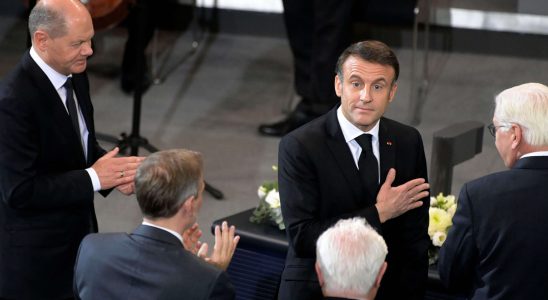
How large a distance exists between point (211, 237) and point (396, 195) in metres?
2.30

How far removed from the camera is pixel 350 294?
3.00 metres

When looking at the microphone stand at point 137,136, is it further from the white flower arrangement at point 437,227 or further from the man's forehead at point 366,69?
the man's forehead at point 366,69

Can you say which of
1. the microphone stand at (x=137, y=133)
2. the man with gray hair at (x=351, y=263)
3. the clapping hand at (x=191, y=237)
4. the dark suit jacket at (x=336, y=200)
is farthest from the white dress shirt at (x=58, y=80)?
A: the microphone stand at (x=137, y=133)

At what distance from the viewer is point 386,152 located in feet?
12.3

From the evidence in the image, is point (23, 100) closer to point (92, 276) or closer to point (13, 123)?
point (13, 123)

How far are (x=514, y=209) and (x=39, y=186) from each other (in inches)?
63.5

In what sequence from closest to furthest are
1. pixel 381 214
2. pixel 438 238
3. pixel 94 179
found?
pixel 381 214 → pixel 94 179 → pixel 438 238

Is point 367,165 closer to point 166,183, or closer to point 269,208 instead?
point 166,183

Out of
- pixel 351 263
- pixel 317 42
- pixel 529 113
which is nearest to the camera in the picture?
pixel 351 263

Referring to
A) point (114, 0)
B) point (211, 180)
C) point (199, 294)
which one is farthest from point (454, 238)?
point (114, 0)

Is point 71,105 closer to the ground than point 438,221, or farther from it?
farther from it

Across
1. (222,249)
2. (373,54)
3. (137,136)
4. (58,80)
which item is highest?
(373,54)

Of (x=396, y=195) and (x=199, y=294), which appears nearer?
(x=199, y=294)

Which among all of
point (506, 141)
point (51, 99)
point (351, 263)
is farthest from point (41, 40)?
point (506, 141)
